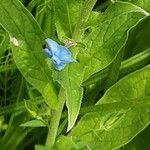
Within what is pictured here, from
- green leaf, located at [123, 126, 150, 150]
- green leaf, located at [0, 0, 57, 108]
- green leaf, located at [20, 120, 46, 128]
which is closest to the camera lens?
green leaf, located at [0, 0, 57, 108]

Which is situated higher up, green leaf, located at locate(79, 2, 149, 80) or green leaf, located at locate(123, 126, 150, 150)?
green leaf, located at locate(79, 2, 149, 80)

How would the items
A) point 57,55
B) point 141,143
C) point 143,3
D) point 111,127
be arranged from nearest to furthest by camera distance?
point 57,55, point 143,3, point 111,127, point 141,143

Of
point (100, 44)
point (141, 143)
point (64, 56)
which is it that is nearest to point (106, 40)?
point (100, 44)

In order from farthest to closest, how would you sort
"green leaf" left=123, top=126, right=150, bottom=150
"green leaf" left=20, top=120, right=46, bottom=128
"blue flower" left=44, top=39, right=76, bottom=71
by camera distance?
1. "green leaf" left=123, top=126, right=150, bottom=150
2. "green leaf" left=20, top=120, right=46, bottom=128
3. "blue flower" left=44, top=39, right=76, bottom=71

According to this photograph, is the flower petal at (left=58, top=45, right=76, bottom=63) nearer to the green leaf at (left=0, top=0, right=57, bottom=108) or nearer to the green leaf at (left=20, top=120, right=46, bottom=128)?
the green leaf at (left=0, top=0, right=57, bottom=108)

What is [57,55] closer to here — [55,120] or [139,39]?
[55,120]

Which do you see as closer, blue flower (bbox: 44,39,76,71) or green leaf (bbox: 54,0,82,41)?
blue flower (bbox: 44,39,76,71)

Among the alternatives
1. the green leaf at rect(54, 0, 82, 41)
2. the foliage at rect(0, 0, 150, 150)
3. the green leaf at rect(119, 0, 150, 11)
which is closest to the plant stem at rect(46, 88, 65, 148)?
A: the foliage at rect(0, 0, 150, 150)

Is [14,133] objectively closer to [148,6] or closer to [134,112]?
[134,112]
